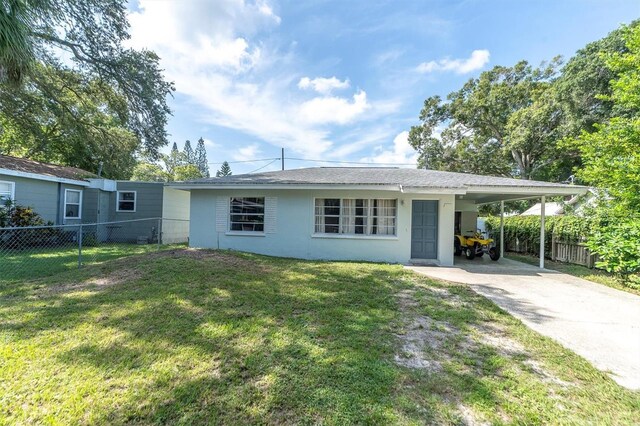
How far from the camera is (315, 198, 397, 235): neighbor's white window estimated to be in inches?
378

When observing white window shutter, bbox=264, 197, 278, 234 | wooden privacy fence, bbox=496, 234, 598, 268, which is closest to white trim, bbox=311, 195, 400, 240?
white window shutter, bbox=264, 197, 278, 234

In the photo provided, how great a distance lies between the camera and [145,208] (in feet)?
45.7

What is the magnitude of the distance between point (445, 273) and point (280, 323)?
217 inches

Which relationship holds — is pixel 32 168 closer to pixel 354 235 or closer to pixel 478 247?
pixel 354 235

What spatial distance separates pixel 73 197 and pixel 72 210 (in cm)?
60

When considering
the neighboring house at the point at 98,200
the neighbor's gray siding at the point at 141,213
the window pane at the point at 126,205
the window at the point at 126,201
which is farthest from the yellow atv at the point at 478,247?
the window pane at the point at 126,205

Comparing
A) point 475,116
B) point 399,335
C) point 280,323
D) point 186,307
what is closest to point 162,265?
point 186,307

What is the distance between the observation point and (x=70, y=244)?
466 inches

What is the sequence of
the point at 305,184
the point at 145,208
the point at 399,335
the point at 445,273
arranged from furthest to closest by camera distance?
the point at 145,208 → the point at 305,184 → the point at 445,273 → the point at 399,335

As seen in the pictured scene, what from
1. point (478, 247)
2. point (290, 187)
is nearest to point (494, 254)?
point (478, 247)

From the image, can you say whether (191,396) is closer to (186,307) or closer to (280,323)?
(280,323)

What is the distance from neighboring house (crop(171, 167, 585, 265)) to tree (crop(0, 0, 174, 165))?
5624mm

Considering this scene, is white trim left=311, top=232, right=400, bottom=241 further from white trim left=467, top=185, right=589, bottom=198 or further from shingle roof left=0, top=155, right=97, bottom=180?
shingle roof left=0, top=155, right=97, bottom=180

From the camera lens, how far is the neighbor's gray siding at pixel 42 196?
420 inches
